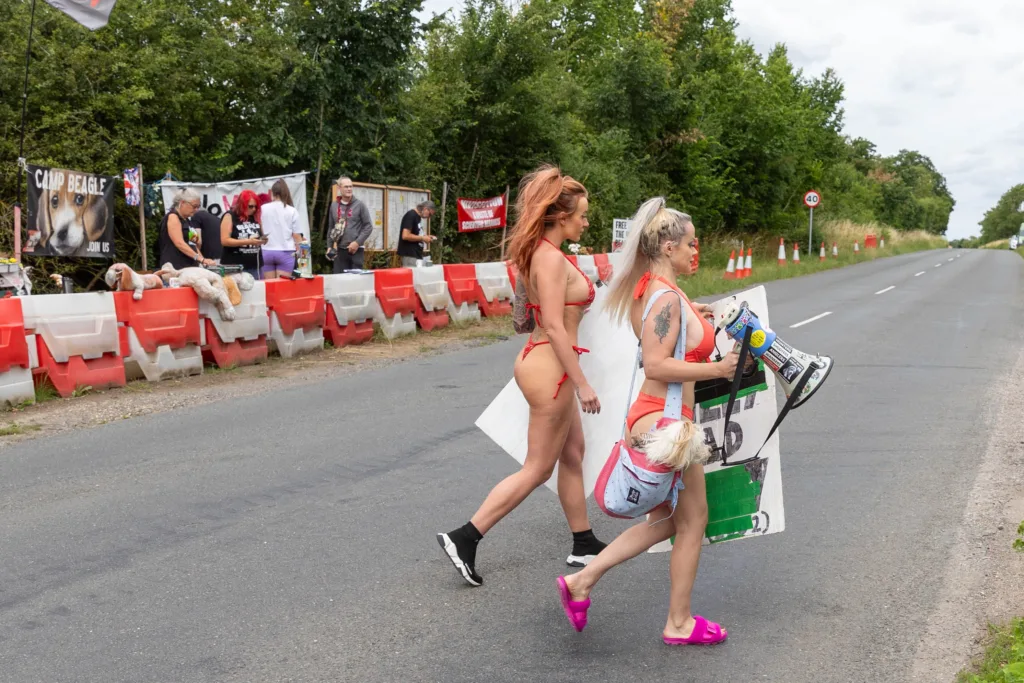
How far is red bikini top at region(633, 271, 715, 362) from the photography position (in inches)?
144

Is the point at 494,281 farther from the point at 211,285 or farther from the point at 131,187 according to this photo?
the point at 211,285

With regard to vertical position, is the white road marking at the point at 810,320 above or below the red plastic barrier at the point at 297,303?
below

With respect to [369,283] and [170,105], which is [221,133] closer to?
[170,105]

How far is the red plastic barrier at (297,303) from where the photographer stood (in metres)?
11.2

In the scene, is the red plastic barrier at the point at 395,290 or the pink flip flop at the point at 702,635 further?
the red plastic barrier at the point at 395,290

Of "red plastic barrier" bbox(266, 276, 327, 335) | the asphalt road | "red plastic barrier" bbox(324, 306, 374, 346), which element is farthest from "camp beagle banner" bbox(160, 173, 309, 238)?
the asphalt road

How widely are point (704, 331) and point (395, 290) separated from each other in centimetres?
996

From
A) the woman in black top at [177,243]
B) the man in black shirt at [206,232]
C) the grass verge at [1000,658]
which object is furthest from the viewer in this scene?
the man in black shirt at [206,232]

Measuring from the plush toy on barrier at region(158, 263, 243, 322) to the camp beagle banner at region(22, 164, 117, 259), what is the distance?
270 cm

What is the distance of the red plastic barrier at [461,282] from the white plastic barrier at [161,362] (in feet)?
16.7

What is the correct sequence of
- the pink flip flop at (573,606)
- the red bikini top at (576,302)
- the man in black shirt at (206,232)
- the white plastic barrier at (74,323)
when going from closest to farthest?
1. the pink flip flop at (573,606)
2. the red bikini top at (576,302)
3. the white plastic barrier at (74,323)
4. the man in black shirt at (206,232)

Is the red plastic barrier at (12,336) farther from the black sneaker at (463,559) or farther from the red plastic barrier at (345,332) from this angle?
the black sneaker at (463,559)

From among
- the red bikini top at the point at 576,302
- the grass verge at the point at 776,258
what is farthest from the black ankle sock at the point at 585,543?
the grass verge at the point at 776,258

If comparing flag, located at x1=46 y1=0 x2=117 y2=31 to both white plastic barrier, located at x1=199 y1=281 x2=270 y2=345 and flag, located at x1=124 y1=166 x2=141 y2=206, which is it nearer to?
flag, located at x1=124 y1=166 x2=141 y2=206
